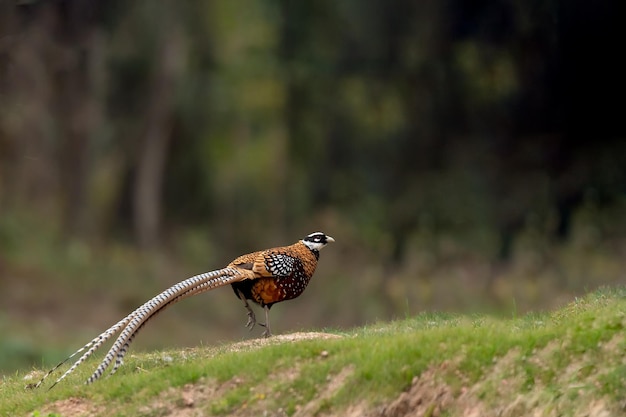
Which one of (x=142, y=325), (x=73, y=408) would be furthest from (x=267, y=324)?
(x=73, y=408)

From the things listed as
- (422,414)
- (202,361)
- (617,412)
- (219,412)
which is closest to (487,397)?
(422,414)

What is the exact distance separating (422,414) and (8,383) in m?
5.01

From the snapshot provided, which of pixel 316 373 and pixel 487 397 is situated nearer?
pixel 487 397

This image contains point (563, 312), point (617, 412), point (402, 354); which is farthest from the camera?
point (563, 312)

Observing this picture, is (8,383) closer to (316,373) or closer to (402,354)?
(316,373)

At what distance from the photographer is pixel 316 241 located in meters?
11.1

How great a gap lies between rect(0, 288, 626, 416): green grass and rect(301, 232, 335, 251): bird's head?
2.10 m

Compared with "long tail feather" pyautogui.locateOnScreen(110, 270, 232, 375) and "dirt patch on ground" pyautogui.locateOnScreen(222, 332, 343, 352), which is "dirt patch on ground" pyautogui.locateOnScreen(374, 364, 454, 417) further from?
"long tail feather" pyautogui.locateOnScreen(110, 270, 232, 375)

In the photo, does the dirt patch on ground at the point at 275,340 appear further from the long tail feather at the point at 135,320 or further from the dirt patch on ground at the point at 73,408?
the dirt patch on ground at the point at 73,408

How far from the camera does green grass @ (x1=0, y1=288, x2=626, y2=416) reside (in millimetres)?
7254

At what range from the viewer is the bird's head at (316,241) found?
11117 millimetres

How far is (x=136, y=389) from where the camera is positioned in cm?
857

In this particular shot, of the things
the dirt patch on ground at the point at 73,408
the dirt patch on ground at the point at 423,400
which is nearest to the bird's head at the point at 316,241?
the dirt patch on ground at the point at 73,408

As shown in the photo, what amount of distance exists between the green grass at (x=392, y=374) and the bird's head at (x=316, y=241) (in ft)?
6.90
